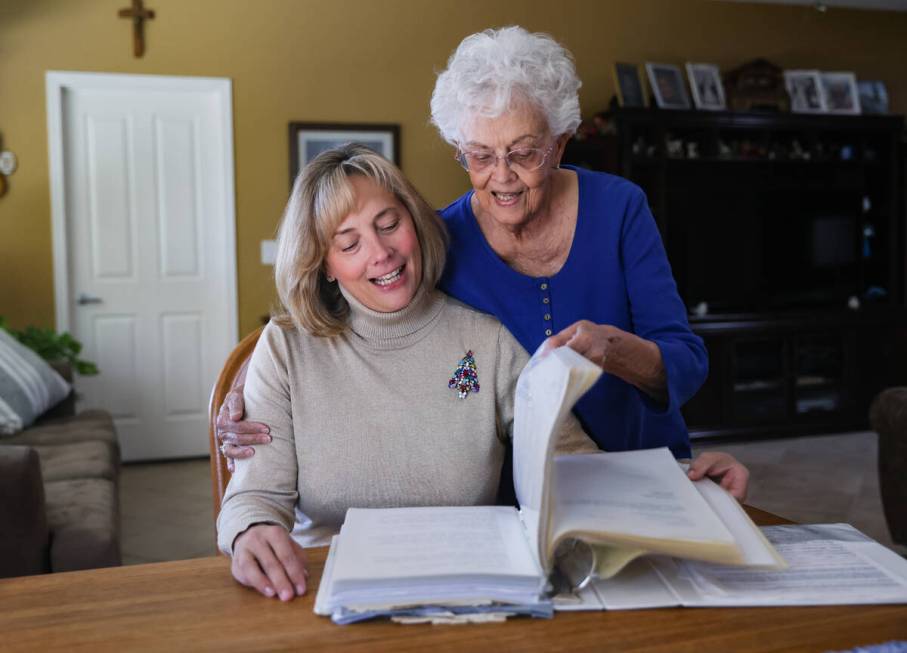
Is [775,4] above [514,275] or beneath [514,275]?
above

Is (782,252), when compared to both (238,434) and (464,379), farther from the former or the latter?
(238,434)

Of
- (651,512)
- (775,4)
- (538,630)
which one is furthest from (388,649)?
(775,4)

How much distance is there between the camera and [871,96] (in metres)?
6.34

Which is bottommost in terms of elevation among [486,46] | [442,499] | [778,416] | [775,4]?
[778,416]

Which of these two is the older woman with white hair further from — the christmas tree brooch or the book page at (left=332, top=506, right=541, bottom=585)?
the book page at (left=332, top=506, right=541, bottom=585)

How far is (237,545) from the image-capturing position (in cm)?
119

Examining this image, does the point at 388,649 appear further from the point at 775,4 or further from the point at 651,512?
the point at 775,4

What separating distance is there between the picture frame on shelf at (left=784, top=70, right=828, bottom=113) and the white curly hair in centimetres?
506

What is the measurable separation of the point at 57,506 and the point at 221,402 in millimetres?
1284

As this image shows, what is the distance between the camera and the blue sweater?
1654mm

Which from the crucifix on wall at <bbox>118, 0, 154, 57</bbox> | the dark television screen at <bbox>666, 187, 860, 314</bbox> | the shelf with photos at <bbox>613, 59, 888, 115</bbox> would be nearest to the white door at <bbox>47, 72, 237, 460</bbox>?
the crucifix on wall at <bbox>118, 0, 154, 57</bbox>

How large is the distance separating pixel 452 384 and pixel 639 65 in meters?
4.92

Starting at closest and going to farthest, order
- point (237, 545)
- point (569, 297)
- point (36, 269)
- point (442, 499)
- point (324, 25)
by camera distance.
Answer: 1. point (237, 545)
2. point (442, 499)
3. point (569, 297)
4. point (36, 269)
5. point (324, 25)

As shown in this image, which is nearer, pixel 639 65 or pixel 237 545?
pixel 237 545
